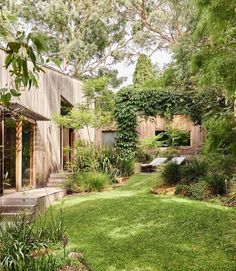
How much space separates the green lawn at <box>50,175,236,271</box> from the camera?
198 inches

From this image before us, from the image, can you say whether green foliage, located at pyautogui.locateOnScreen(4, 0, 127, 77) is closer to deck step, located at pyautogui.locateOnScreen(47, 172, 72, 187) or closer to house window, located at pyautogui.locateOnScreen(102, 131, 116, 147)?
house window, located at pyautogui.locateOnScreen(102, 131, 116, 147)

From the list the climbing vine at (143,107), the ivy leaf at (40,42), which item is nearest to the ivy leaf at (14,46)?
the ivy leaf at (40,42)

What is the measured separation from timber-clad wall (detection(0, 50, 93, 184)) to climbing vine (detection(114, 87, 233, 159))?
7.75 feet

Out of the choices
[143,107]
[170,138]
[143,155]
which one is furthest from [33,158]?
[170,138]

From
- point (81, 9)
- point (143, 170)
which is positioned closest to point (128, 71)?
point (81, 9)

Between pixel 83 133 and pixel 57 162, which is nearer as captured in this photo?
pixel 57 162

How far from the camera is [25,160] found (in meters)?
11.2

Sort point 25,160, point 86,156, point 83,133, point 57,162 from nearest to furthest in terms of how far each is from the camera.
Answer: point 25,160 < point 86,156 < point 57,162 < point 83,133

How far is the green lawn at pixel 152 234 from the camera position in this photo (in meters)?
5.03

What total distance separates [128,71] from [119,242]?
2163 cm

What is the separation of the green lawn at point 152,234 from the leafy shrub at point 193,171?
1.39m

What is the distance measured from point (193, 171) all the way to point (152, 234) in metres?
4.74

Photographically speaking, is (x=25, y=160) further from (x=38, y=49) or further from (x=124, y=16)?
(x=124, y=16)

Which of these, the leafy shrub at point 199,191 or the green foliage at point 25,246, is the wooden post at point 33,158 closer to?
the leafy shrub at point 199,191
